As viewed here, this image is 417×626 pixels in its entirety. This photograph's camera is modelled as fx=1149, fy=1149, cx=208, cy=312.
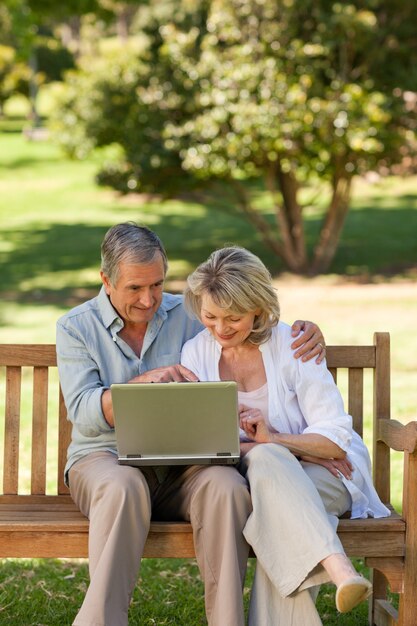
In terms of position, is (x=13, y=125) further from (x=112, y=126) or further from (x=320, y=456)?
(x=320, y=456)

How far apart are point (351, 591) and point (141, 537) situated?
73 cm

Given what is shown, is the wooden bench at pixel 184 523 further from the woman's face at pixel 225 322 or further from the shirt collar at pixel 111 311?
the woman's face at pixel 225 322

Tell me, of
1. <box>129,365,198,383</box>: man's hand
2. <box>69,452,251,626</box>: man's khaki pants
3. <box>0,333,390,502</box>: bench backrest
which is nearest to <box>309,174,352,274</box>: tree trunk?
<box>0,333,390,502</box>: bench backrest

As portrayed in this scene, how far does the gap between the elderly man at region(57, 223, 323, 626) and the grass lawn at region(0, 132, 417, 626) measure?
0.82 m

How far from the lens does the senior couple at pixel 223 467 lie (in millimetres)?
3740

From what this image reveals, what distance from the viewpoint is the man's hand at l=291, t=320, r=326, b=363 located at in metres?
4.22

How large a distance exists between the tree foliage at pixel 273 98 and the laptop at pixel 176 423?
34.6 feet

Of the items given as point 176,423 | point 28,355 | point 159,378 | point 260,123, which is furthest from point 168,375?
point 260,123

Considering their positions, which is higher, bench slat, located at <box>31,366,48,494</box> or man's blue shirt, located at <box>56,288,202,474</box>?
man's blue shirt, located at <box>56,288,202,474</box>

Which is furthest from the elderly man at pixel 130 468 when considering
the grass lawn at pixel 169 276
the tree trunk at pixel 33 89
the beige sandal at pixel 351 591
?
the tree trunk at pixel 33 89

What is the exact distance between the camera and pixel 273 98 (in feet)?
46.7

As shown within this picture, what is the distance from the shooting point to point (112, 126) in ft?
53.2

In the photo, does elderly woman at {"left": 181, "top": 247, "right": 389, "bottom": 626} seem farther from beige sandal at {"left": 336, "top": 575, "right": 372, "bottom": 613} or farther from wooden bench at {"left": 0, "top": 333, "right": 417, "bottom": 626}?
wooden bench at {"left": 0, "top": 333, "right": 417, "bottom": 626}

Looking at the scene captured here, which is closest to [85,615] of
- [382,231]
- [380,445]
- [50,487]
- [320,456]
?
[320,456]
